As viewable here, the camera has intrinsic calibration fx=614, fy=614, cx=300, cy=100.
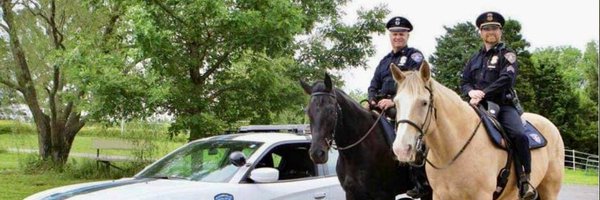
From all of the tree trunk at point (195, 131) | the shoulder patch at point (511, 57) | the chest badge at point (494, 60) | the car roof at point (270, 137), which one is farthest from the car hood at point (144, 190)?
the tree trunk at point (195, 131)

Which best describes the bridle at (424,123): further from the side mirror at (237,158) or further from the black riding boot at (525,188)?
the side mirror at (237,158)

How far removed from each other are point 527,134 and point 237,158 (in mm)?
2614

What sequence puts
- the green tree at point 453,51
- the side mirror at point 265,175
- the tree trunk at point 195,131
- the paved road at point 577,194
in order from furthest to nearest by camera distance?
the green tree at point 453,51 < the paved road at point 577,194 < the tree trunk at point 195,131 < the side mirror at point 265,175

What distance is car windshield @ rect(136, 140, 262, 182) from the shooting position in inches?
237

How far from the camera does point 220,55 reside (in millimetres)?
A: 11023

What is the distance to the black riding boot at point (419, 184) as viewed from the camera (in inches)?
215

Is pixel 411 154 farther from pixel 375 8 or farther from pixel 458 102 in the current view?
pixel 375 8

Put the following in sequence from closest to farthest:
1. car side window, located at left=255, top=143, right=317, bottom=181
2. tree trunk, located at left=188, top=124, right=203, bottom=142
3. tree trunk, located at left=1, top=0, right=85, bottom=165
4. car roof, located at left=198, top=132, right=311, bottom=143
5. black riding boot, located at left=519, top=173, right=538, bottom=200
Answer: black riding boot, located at left=519, top=173, right=538, bottom=200
car roof, located at left=198, top=132, right=311, bottom=143
car side window, located at left=255, top=143, right=317, bottom=181
tree trunk, located at left=188, top=124, right=203, bottom=142
tree trunk, located at left=1, top=0, right=85, bottom=165

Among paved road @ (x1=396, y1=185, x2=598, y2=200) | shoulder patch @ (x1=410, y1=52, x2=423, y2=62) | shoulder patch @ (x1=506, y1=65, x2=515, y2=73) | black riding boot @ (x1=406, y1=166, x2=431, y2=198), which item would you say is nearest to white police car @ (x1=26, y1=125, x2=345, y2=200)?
black riding boot @ (x1=406, y1=166, x2=431, y2=198)

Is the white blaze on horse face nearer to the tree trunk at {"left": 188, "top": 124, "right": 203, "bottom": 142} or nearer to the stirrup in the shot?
the stirrup

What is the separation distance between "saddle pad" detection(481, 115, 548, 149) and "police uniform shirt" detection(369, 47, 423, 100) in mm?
1127

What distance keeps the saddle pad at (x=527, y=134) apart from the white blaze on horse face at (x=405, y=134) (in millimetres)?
1085

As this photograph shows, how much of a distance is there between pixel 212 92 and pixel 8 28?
8.98 meters

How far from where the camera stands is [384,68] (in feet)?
20.5
